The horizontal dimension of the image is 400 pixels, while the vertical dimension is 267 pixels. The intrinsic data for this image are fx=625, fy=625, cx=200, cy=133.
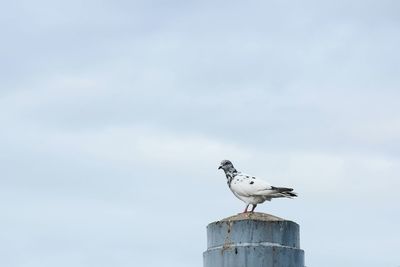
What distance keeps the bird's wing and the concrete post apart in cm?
154

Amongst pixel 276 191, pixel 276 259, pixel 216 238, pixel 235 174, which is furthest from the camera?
pixel 235 174

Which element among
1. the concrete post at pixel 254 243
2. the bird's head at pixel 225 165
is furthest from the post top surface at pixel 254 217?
the bird's head at pixel 225 165

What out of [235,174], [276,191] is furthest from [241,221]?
[235,174]

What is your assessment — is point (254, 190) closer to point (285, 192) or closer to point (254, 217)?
point (285, 192)

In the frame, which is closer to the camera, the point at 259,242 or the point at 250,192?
the point at 259,242

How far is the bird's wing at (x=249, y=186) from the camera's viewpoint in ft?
31.7

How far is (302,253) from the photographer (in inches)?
315

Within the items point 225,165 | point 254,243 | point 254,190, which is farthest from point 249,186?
point 254,243

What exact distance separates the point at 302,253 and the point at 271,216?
24.3 inches

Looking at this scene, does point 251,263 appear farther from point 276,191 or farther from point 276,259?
point 276,191

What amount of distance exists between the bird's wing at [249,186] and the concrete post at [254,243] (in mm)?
1538

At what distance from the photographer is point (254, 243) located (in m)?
7.71

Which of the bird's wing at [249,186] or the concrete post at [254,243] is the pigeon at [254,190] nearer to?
the bird's wing at [249,186]

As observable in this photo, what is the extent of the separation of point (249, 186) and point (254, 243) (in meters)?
2.22
